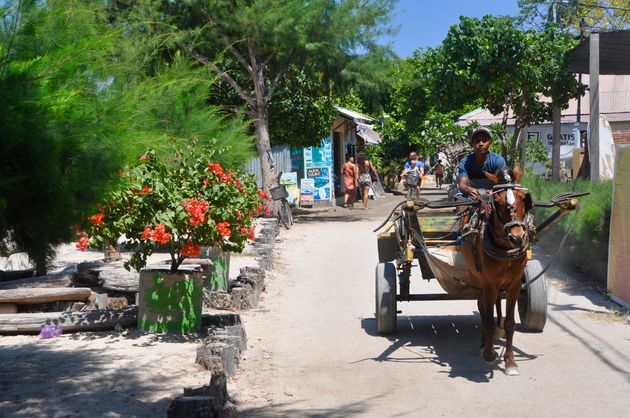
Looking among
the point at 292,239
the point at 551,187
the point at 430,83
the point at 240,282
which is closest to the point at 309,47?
the point at 430,83

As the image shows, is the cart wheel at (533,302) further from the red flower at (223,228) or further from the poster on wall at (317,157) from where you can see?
the poster on wall at (317,157)

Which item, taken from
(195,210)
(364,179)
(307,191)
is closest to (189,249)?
(195,210)

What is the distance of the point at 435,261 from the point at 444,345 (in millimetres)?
1149

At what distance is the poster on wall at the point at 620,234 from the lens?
1050 cm

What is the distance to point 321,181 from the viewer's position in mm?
30453

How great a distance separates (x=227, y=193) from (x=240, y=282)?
112 inches

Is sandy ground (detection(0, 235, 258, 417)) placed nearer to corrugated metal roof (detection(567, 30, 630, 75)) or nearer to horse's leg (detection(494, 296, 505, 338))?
horse's leg (detection(494, 296, 505, 338))

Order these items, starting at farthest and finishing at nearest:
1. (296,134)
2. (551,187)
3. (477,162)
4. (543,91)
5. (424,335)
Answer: (296,134) < (543,91) < (551,187) < (424,335) < (477,162)

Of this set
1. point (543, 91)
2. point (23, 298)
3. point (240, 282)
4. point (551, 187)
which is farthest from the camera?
point (543, 91)

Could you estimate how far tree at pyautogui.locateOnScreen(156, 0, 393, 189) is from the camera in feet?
68.6

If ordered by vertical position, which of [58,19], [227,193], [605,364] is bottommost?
[605,364]

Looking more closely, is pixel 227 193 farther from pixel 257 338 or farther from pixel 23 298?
pixel 23 298

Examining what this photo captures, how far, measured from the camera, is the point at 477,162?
8469 mm

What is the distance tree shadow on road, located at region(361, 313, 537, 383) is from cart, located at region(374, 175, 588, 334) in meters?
0.37
